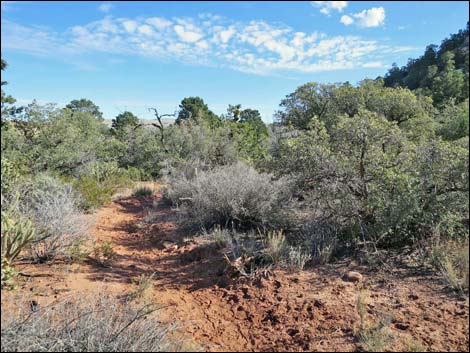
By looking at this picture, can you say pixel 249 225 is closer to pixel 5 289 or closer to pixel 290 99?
pixel 5 289

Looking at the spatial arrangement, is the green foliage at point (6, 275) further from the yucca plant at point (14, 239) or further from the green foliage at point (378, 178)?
the green foliage at point (378, 178)

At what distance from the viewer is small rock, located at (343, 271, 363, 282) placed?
4594mm

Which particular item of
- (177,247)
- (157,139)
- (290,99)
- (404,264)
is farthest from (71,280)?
(157,139)

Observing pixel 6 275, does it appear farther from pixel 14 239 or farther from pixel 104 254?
pixel 104 254

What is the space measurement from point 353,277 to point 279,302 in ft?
3.67

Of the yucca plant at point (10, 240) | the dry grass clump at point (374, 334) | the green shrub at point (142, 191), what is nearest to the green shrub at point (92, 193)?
the green shrub at point (142, 191)

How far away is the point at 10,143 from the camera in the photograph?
29.2 feet

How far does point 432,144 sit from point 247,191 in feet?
12.4

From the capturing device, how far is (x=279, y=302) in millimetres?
4379

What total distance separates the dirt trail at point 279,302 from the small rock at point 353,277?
0.10 metres

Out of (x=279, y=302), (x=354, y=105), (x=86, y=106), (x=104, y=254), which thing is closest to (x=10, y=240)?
(x=104, y=254)

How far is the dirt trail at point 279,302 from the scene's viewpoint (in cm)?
348

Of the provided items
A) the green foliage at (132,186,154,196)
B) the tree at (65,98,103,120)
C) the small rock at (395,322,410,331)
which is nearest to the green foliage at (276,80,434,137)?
the green foliage at (132,186,154,196)

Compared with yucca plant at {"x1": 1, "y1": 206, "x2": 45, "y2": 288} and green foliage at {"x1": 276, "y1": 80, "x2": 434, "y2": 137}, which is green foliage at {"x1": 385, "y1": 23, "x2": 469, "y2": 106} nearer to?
green foliage at {"x1": 276, "y1": 80, "x2": 434, "y2": 137}
